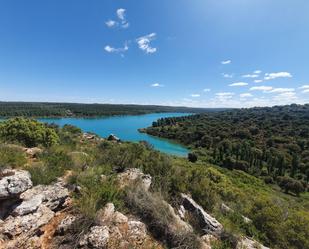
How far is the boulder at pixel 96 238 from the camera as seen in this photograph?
4.54 metres

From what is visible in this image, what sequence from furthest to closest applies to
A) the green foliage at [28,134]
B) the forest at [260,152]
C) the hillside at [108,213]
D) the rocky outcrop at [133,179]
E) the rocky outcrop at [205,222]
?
the forest at [260,152] < the green foliage at [28,134] < the rocky outcrop at [133,179] < the rocky outcrop at [205,222] < the hillside at [108,213]

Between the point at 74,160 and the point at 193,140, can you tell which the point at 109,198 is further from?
the point at 193,140

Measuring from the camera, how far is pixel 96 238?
464cm

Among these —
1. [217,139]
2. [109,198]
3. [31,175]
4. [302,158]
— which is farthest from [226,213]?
[217,139]

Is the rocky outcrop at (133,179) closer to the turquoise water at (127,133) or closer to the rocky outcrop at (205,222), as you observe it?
the rocky outcrop at (205,222)

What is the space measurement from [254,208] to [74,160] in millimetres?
9608

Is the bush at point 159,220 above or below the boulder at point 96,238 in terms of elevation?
below

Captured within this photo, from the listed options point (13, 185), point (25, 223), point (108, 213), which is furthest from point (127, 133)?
point (25, 223)

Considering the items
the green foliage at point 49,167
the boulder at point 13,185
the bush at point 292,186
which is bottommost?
the bush at point 292,186

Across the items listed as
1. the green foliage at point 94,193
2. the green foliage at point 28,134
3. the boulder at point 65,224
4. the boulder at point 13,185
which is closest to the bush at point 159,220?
the green foliage at point 94,193

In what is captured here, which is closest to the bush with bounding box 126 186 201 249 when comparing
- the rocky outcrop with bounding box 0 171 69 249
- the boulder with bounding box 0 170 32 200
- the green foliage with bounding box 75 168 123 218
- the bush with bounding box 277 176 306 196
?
the green foliage with bounding box 75 168 123 218

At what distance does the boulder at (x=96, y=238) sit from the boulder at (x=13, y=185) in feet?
7.07

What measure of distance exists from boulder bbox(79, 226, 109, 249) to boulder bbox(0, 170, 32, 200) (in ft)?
7.07

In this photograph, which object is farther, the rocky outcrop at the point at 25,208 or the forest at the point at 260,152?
the forest at the point at 260,152
